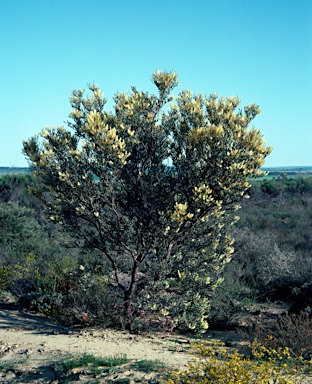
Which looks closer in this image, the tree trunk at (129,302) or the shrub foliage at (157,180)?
the shrub foliage at (157,180)

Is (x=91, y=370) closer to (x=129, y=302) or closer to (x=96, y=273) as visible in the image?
(x=129, y=302)

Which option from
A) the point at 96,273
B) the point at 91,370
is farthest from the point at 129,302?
the point at 91,370

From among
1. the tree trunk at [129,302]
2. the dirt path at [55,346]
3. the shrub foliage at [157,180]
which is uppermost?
the shrub foliage at [157,180]

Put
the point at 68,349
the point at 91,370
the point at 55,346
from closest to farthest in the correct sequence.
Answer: the point at 91,370, the point at 68,349, the point at 55,346

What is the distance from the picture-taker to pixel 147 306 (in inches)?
353

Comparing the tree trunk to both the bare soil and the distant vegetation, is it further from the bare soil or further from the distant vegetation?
the bare soil

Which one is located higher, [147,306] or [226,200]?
[226,200]

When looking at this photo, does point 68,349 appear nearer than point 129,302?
Yes

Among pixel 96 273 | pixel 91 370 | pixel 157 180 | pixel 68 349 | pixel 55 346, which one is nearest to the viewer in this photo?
pixel 91 370

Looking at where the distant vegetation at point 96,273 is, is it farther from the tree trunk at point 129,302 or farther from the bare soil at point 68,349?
the bare soil at point 68,349

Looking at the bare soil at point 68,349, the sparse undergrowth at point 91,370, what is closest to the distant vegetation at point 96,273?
the bare soil at point 68,349

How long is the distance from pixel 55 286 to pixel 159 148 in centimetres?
449

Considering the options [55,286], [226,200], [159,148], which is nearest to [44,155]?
[159,148]

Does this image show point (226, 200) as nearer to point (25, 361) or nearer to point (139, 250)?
point (139, 250)
